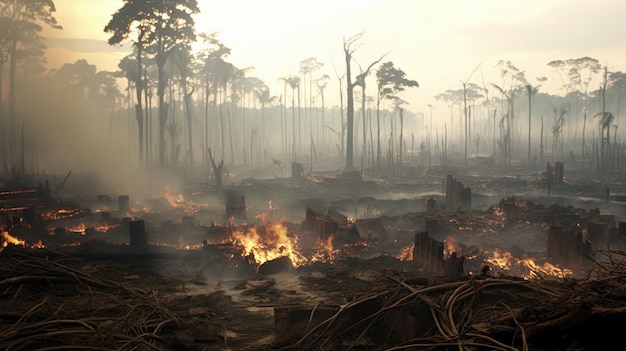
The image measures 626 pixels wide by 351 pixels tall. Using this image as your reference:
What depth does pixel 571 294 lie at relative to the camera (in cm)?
547

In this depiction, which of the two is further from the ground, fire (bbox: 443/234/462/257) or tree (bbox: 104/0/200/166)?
tree (bbox: 104/0/200/166)

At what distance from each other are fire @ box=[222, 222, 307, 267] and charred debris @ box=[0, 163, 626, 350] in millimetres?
68

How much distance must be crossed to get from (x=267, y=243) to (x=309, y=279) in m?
3.69

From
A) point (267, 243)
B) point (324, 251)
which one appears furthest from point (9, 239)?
point (324, 251)

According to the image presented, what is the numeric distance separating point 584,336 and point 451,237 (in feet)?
37.8

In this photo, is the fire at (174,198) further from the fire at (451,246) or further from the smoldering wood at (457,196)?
the fire at (451,246)

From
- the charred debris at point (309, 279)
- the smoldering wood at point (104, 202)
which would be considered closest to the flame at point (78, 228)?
the charred debris at point (309, 279)

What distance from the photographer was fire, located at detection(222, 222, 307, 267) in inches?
528

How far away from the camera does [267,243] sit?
14.7 metres

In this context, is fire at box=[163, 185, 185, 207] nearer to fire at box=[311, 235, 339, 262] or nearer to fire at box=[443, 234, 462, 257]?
fire at box=[311, 235, 339, 262]

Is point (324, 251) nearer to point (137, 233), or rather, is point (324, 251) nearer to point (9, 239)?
point (137, 233)

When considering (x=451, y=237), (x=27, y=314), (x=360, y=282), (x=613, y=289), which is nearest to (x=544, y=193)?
(x=451, y=237)

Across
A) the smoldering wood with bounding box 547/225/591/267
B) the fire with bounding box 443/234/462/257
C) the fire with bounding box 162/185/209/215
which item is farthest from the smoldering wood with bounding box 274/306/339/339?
the fire with bounding box 162/185/209/215

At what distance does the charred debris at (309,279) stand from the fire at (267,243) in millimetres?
68
